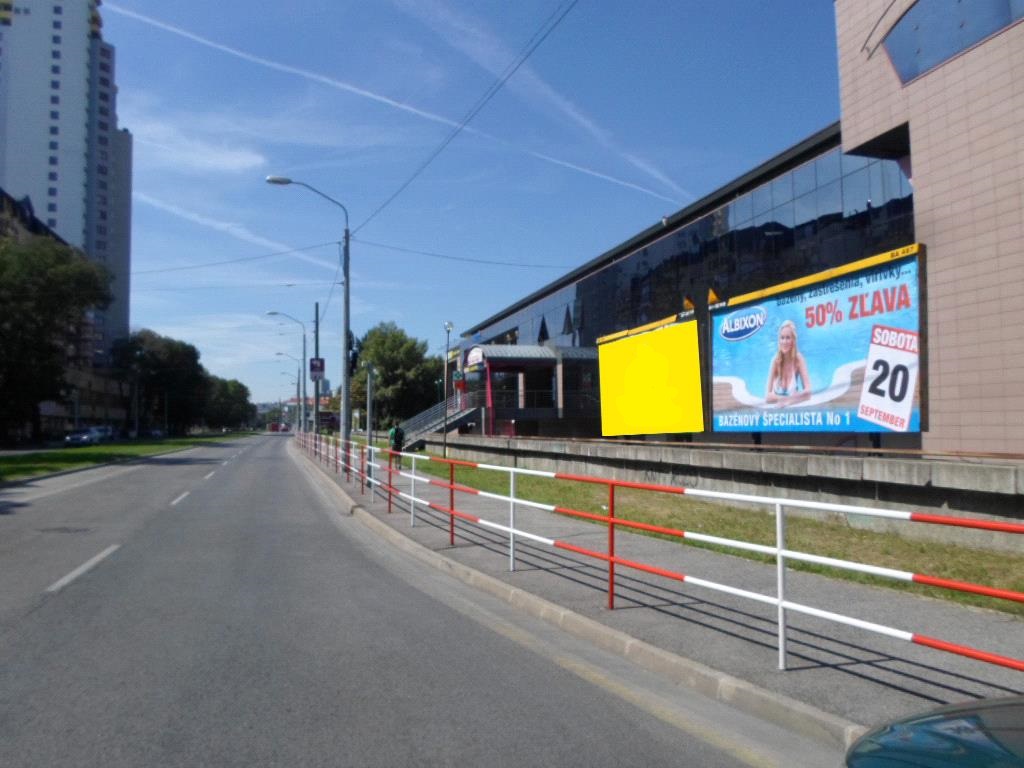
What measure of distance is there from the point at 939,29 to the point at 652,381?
12162mm

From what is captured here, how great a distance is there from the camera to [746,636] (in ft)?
22.5

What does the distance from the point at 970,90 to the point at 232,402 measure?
18147 cm

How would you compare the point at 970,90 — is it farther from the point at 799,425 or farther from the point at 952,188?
the point at 799,425

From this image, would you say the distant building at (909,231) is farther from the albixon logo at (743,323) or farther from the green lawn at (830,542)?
the green lawn at (830,542)

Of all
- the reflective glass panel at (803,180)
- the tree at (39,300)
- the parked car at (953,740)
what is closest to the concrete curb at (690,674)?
the parked car at (953,740)

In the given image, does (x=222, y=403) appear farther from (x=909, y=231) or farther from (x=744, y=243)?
(x=909, y=231)

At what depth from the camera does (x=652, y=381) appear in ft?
83.0

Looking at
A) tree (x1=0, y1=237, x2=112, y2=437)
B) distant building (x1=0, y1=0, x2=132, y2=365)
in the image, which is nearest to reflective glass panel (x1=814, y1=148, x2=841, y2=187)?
tree (x1=0, y1=237, x2=112, y2=437)

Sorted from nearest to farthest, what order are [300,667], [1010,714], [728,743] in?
1. [1010,714]
2. [728,743]
3. [300,667]

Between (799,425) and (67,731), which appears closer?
(67,731)

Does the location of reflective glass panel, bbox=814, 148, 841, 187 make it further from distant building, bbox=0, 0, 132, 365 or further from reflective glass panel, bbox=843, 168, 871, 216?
distant building, bbox=0, 0, 132, 365

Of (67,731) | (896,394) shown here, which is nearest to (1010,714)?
(67,731)

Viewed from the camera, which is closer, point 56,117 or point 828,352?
point 828,352

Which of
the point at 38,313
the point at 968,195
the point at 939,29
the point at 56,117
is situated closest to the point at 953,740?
the point at 968,195
